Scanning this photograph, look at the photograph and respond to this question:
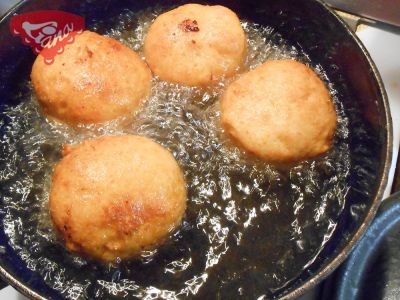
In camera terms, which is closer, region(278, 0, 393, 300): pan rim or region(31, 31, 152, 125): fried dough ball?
region(278, 0, 393, 300): pan rim

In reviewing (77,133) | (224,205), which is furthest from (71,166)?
(224,205)

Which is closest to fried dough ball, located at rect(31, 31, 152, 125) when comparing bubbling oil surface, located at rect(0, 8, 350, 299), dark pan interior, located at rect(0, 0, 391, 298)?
bubbling oil surface, located at rect(0, 8, 350, 299)

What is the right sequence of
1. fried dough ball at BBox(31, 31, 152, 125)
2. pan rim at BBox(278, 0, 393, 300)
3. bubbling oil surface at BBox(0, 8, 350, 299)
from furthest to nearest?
fried dough ball at BBox(31, 31, 152, 125) → bubbling oil surface at BBox(0, 8, 350, 299) → pan rim at BBox(278, 0, 393, 300)

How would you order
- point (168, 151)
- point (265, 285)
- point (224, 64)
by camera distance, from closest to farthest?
point (265, 285), point (168, 151), point (224, 64)

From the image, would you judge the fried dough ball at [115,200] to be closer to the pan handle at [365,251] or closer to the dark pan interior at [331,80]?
the dark pan interior at [331,80]

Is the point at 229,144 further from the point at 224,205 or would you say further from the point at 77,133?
the point at 77,133

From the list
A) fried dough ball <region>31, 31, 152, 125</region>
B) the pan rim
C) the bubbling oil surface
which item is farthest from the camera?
fried dough ball <region>31, 31, 152, 125</region>

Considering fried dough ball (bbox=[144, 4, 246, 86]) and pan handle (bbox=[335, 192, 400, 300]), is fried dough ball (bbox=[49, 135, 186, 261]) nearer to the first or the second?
fried dough ball (bbox=[144, 4, 246, 86])
